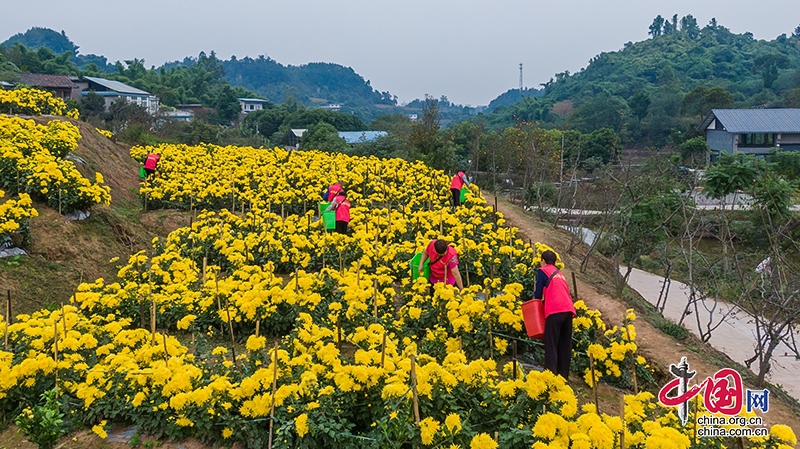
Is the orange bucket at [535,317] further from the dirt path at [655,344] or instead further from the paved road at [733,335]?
the paved road at [733,335]

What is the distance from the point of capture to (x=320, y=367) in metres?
5.19

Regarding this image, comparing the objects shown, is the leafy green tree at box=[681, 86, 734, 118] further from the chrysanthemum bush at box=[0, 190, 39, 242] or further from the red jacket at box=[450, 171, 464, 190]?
the chrysanthemum bush at box=[0, 190, 39, 242]

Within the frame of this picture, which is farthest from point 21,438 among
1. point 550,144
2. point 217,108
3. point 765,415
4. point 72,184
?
point 217,108

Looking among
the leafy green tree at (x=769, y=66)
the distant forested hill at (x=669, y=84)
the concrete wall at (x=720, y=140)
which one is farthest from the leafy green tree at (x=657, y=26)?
the concrete wall at (x=720, y=140)

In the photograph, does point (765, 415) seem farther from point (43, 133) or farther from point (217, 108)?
point (217, 108)

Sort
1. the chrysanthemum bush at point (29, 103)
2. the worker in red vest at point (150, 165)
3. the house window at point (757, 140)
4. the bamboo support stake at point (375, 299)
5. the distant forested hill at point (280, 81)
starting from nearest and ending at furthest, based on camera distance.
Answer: the bamboo support stake at point (375, 299) → the worker in red vest at point (150, 165) → the chrysanthemum bush at point (29, 103) → the house window at point (757, 140) → the distant forested hill at point (280, 81)

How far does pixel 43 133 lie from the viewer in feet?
44.5

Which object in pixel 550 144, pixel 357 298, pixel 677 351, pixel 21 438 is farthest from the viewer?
pixel 550 144

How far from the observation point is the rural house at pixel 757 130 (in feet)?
117

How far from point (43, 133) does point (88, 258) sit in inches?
187

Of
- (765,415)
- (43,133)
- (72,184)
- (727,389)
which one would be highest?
(43,133)

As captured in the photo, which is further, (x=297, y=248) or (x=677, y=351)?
(x=297, y=248)

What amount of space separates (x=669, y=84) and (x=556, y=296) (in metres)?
66.5

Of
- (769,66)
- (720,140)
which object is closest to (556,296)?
(720,140)
